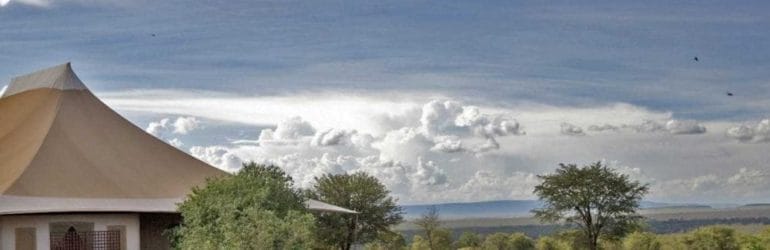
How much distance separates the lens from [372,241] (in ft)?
199

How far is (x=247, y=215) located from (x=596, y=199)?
3288cm

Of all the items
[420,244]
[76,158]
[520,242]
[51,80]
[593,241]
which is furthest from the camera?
[520,242]

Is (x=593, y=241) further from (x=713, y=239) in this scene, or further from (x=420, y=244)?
(x=713, y=239)

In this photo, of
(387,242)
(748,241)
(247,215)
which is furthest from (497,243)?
(247,215)

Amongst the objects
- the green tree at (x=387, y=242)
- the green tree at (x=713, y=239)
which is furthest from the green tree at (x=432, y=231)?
the green tree at (x=713, y=239)

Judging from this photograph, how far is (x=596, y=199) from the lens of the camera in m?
65.6

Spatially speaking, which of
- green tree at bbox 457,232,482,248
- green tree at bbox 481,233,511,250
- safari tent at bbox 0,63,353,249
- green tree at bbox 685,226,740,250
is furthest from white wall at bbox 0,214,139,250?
green tree at bbox 481,233,511,250

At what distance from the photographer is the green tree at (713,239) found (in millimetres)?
81375

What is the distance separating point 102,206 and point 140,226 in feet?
9.51

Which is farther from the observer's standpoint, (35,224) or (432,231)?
(432,231)

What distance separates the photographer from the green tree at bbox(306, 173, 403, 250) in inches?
2306

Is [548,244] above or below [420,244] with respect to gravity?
below

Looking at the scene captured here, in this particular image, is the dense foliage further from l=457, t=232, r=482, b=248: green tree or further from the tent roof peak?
the tent roof peak

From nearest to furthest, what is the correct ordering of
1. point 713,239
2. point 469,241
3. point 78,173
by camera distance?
1. point 78,173
2. point 713,239
3. point 469,241
